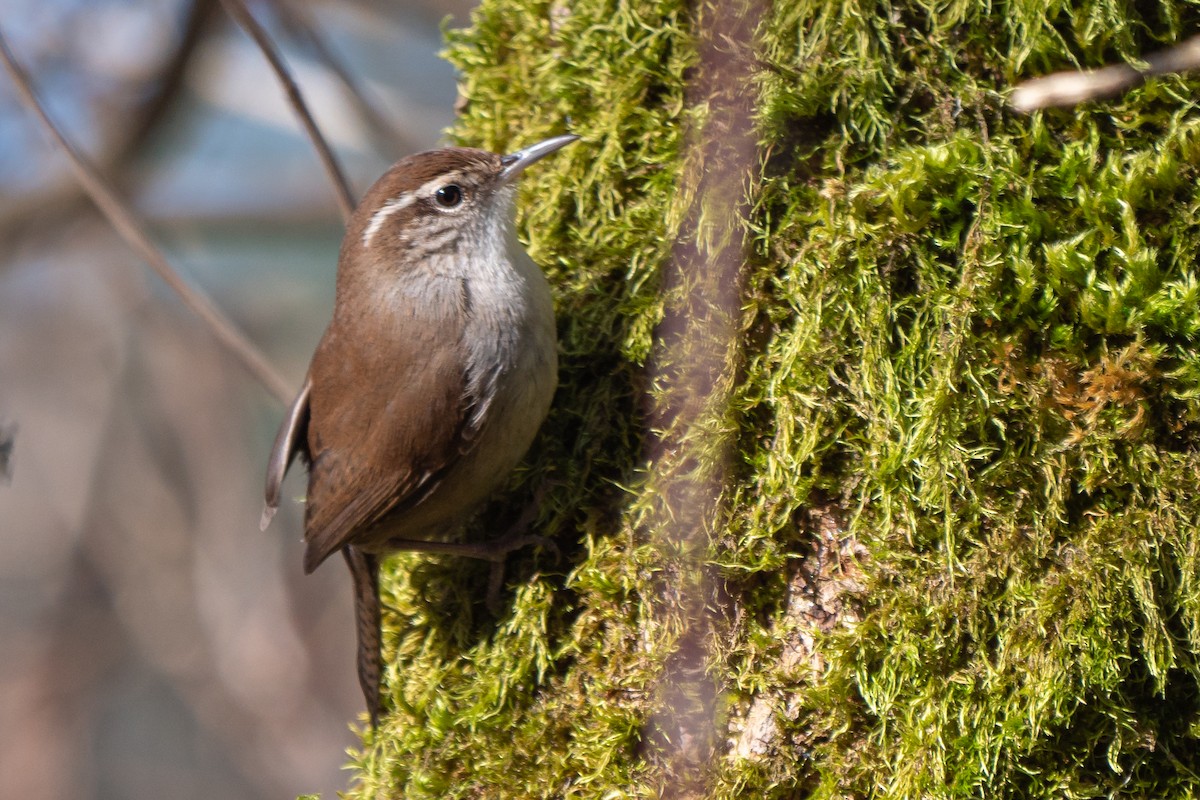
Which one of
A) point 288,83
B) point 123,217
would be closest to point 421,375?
point 288,83

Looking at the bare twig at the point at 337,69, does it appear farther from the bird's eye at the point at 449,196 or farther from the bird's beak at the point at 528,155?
the bird's beak at the point at 528,155

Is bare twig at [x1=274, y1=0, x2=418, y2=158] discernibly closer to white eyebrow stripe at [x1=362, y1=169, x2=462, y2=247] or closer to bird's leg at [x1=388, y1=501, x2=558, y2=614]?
white eyebrow stripe at [x1=362, y1=169, x2=462, y2=247]

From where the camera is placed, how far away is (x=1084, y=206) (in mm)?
2350

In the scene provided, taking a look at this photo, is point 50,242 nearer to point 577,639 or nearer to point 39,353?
point 39,353

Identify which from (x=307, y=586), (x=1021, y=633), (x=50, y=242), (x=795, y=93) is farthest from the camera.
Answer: (x=307, y=586)

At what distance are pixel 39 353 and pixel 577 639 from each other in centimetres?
857

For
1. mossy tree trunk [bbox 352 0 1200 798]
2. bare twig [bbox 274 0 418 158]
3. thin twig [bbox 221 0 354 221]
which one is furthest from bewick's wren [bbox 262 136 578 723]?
bare twig [bbox 274 0 418 158]

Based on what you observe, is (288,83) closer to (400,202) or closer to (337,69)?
(400,202)

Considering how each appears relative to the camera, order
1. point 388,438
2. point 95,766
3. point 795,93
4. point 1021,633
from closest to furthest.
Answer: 1. point 1021,633
2. point 795,93
3. point 388,438
4. point 95,766

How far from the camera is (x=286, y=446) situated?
3.40 meters

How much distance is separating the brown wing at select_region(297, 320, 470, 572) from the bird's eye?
1.52 ft

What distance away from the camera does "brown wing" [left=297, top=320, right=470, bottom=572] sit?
312cm

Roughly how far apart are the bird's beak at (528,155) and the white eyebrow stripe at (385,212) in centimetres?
36

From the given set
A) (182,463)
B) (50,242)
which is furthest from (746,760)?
(182,463)
